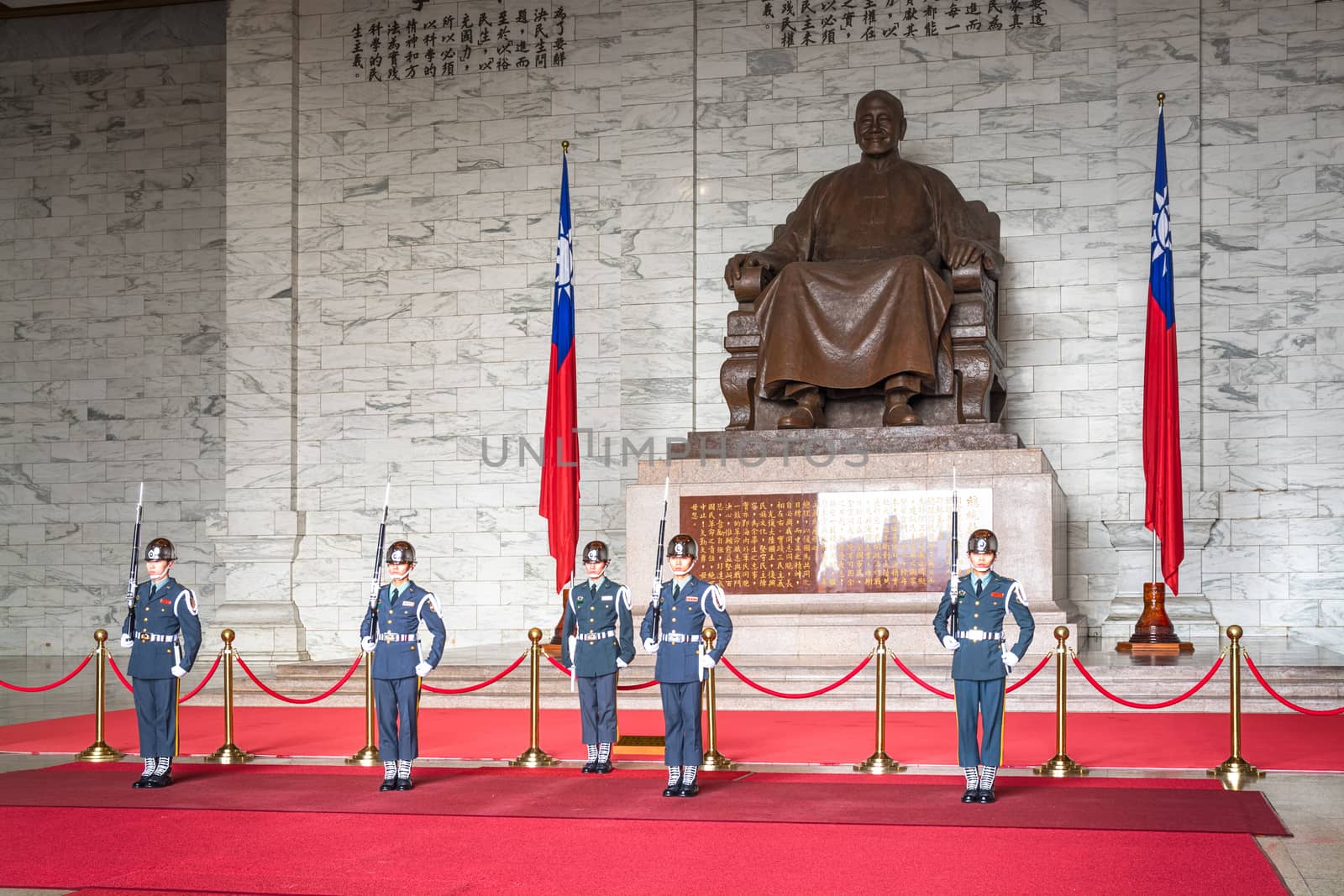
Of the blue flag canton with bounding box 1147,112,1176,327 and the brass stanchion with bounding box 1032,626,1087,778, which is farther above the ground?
the blue flag canton with bounding box 1147,112,1176,327

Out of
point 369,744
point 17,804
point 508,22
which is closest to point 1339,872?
point 369,744

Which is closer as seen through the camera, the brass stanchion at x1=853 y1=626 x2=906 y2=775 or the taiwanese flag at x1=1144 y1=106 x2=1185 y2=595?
the brass stanchion at x1=853 y1=626 x2=906 y2=775

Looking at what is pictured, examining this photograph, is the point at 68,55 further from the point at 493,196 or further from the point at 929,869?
the point at 929,869

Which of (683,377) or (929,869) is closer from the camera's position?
(929,869)

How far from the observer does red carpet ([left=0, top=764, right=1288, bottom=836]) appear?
14.5 feet

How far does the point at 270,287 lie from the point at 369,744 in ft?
20.7

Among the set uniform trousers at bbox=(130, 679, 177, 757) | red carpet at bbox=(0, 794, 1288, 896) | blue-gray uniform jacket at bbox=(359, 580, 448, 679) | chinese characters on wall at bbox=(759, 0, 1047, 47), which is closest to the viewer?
red carpet at bbox=(0, 794, 1288, 896)

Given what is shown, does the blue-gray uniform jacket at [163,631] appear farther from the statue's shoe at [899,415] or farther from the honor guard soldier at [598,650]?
the statue's shoe at [899,415]

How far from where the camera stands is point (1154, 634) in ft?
27.7

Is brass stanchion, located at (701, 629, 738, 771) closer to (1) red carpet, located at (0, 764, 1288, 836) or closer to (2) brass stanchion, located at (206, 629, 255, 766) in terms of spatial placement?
(1) red carpet, located at (0, 764, 1288, 836)

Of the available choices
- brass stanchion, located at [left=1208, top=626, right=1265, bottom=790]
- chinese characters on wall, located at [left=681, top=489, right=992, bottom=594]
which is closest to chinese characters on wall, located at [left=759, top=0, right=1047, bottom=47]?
chinese characters on wall, located at [left=681, top=489, right=992, bottom=594]

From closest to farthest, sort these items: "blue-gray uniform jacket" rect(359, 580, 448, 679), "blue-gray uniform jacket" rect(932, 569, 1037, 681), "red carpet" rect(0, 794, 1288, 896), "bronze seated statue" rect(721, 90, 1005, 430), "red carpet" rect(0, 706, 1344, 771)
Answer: "red carpet" rect(0, 794, 1288, 896) → "blue-gray uniform jacket" rect(932, 569, 1037, 681) → "blue-gray uniform jacket" rect(359, 580, 448, 679) → "red carpet" rect(0, 706, 1344, 771) → "bronze seated statue" rect(721, 90, 1005, 430)

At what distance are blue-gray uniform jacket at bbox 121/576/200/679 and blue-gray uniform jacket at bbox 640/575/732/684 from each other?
184 cm

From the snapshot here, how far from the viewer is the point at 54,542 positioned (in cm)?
1240
